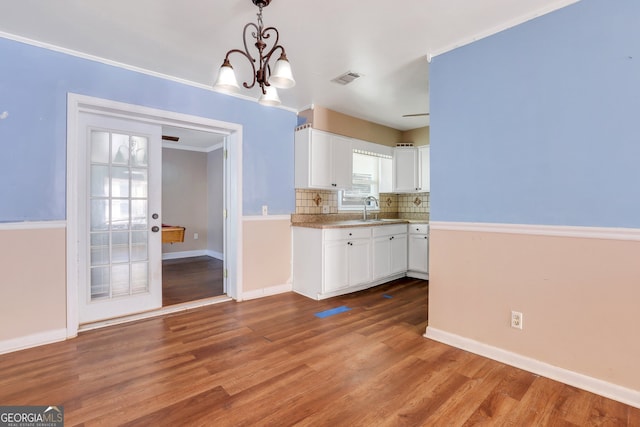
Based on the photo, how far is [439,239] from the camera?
2.66 meters

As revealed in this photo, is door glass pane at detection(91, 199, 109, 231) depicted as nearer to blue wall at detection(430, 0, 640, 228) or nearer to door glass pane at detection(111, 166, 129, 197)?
door glass pane at detection(111, 166, 129, 197)

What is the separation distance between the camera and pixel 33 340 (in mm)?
2494

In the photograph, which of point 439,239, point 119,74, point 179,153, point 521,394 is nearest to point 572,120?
point 439,239

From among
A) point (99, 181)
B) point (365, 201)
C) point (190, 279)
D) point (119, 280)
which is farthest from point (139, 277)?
point (365, 201)

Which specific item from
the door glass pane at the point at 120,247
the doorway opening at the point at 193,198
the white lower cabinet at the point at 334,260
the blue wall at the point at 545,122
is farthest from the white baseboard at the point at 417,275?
the door glass pane at the point at 120,247

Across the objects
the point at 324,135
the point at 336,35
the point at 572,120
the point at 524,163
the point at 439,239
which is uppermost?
the point at 336,35

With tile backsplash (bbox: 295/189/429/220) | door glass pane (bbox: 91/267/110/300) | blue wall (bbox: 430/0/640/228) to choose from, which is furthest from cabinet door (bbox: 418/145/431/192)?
door glass pane (bbox: 91/267/110/300)

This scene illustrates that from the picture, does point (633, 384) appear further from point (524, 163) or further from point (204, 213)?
point (204, 213)

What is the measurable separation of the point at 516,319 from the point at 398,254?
2423 mm

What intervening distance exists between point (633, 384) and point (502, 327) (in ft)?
2.30

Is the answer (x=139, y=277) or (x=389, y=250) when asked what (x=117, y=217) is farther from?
(x=389, y=250)

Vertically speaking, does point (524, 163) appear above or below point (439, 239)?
above

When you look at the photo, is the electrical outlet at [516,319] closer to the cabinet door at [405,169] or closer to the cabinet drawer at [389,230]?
the cabinet drawer at [389,230]

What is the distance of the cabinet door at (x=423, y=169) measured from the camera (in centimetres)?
502
